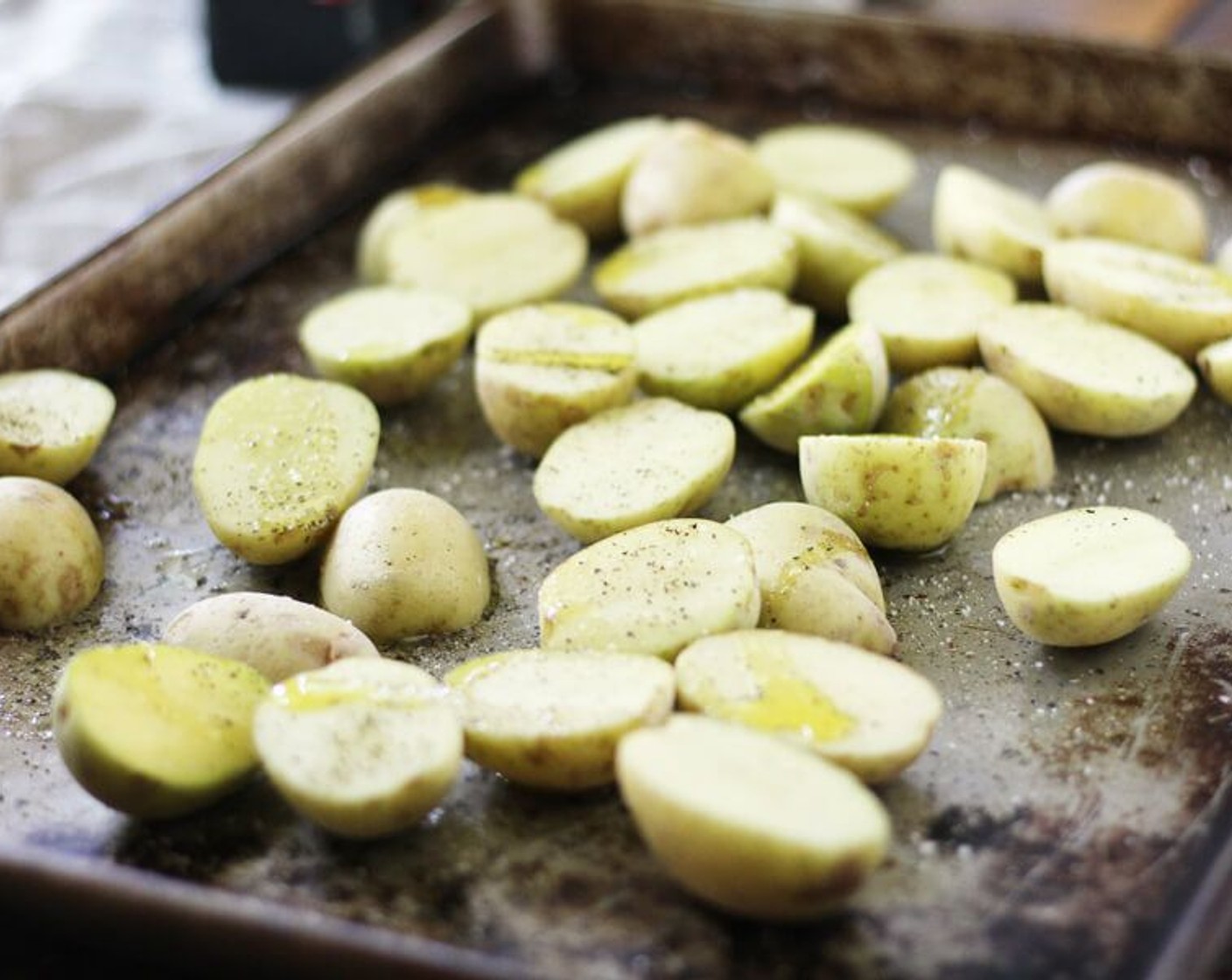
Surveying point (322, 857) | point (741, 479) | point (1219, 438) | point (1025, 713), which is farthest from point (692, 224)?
point (322, 857)

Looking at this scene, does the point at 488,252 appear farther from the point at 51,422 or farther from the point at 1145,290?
the point at 1145,290

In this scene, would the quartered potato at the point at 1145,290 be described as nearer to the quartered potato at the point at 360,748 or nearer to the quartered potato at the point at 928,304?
the quartered potato at the point at 928,304

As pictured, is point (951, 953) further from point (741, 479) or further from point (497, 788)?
point (741, 479)

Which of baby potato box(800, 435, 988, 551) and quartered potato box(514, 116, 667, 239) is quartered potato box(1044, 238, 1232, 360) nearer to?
baby potato box(800, 435, 988, 551)

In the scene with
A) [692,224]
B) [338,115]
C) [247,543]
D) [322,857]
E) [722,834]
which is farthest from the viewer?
[338,115]

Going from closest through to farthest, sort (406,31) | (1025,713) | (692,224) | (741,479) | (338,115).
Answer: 1. (1025,713)
2. (741,479)
3. (692,224)
4. (338,115)
5. (406,31)

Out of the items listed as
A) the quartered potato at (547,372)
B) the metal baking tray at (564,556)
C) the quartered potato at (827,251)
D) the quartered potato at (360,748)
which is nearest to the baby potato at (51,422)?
the metal baking tray at (564,556)

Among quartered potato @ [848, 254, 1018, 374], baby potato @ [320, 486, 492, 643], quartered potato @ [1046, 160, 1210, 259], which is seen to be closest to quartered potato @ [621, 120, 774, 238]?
quartered potato @ [848, 254, 1018, 374]

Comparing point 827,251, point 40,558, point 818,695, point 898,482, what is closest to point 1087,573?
point 898,482
